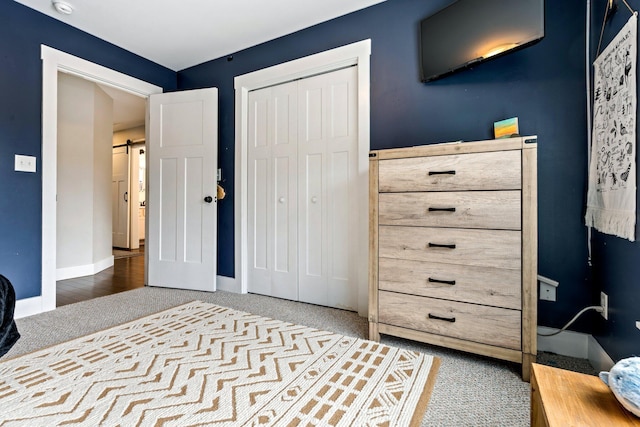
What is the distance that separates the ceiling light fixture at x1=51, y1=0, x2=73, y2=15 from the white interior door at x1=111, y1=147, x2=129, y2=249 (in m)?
3.59

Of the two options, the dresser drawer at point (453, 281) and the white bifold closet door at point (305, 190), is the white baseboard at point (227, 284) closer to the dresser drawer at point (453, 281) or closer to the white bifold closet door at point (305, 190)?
the white bifold closet door at point (305, 190)

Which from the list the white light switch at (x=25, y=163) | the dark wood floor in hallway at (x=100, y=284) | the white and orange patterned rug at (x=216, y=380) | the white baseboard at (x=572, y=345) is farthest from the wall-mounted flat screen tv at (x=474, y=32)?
the dark wood floor in hallway at (x=100, y=284)

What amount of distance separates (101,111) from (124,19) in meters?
2.06

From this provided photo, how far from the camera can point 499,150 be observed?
1458mm

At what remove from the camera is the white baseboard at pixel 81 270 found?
3.55m

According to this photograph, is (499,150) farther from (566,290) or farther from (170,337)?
(170,337)

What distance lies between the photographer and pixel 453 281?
1566 mm

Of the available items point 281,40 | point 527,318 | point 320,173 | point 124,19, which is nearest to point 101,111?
point 124,19

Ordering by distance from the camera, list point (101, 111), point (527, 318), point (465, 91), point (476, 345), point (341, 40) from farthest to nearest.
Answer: point (101, 111) < point (341, 40) < point (465, 91) < point (476, 345) < point (527, 318)

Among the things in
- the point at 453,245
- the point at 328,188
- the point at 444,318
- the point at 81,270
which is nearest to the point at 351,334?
the point at 444,318

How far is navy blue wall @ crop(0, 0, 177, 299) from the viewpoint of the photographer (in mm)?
2236

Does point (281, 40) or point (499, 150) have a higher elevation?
point (281, 40)

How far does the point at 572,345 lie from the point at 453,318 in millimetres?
743

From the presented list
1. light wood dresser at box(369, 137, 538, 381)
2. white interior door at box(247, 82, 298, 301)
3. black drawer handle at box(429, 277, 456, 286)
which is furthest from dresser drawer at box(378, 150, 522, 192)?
white interior door at box(247, 82, 298, 301)
